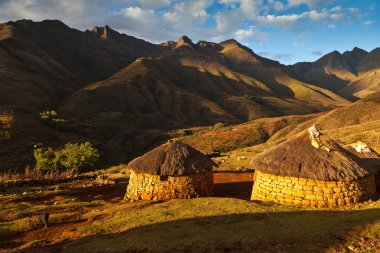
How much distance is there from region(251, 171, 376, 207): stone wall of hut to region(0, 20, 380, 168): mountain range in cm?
3655

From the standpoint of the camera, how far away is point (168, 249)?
30.8 ft

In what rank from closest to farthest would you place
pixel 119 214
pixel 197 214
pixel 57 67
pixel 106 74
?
pixel 197 214 < pixel 119 214 < pixel 57 67 < pixel 106 74

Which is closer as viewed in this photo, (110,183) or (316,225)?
(316,225)

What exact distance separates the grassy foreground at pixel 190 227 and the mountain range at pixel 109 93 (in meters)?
31.4

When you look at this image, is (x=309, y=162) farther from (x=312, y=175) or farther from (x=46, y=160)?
(x=46, y=160)

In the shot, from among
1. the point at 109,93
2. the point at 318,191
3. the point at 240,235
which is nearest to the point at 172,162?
the point at 318,191

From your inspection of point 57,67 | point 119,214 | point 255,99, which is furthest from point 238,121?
point 119,214

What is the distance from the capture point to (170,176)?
679 inches

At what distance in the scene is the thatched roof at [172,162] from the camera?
56.4ft

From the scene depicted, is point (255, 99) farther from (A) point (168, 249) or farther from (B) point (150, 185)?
(A) point (168, 249)

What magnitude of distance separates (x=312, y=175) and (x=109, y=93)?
86753 millimetres

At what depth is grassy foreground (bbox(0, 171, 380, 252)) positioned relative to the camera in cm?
948

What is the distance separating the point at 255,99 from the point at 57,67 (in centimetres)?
6937

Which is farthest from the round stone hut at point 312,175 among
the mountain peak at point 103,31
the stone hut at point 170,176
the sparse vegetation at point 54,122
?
the mountain peak at point 103,31
